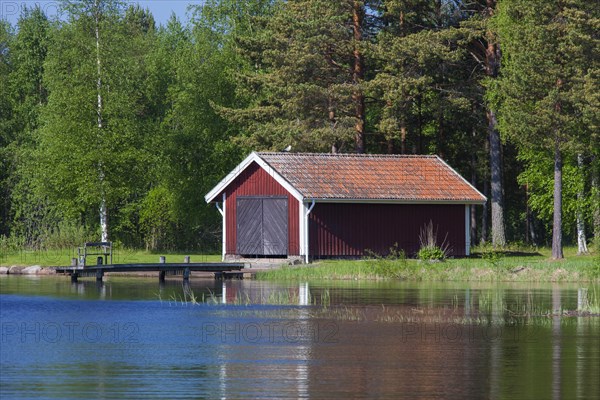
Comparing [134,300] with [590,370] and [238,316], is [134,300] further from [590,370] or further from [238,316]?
[590,370]

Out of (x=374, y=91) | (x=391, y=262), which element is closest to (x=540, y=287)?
(x=391, y=262)

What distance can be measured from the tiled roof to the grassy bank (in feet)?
15.6

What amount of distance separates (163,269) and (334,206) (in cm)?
776

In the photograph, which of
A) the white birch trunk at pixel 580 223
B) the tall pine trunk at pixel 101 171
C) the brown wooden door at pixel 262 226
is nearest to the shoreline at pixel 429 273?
the brown wooden door at pixel 262 226

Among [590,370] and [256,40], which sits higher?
[256,40]

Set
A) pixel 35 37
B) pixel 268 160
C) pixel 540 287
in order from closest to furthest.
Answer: pixel 540 287 → pixel 268 160 → pixel 35 37

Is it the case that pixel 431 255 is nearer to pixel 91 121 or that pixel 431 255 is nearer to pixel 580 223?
pixel 580 223

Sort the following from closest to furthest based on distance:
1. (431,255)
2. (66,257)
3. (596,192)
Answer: (431,255) → (596,192) → (66,257)

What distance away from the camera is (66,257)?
51875 millimetres

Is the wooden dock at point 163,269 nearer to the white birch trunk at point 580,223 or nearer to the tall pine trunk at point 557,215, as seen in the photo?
the tall pine trunk at point 557,215

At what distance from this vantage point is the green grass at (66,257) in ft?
162

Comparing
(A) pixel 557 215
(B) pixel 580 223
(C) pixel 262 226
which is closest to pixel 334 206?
(C) pixel 262 226

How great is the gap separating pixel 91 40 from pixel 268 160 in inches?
647

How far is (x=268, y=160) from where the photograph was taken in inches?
1837
